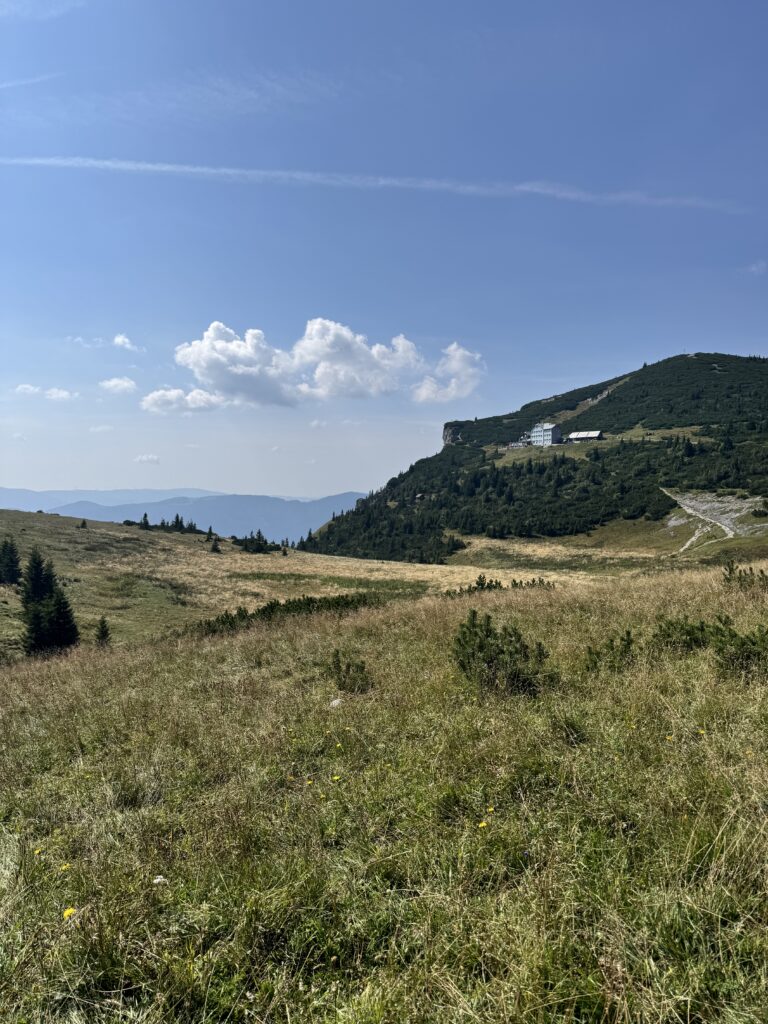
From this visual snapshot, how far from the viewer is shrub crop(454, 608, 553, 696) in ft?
21.8

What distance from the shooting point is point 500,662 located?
702 centimetres

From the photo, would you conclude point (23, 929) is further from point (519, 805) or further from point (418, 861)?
point (519, 805)

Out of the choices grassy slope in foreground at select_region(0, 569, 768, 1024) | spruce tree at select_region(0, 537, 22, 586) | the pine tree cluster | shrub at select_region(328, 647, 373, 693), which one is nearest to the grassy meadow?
grassy slope in foreground at select_region(0, 569, 768, 1024)

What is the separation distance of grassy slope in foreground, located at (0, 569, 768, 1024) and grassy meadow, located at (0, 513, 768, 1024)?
0.02 m

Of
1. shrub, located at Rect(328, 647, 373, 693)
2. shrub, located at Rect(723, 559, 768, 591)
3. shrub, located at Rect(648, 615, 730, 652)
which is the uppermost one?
shrub, located at Rect(723, 559, 768, 591)

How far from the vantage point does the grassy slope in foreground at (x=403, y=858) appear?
2.27 m

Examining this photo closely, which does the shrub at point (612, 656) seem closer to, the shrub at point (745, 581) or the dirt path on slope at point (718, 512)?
the shrub at point (745, 581)

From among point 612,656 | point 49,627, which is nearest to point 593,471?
point 49,627

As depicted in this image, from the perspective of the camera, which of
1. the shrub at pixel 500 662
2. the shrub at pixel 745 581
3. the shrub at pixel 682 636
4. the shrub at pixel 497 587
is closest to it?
the shrub at pixel 500 662

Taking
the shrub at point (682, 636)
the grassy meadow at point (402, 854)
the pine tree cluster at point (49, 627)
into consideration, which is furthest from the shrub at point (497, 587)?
the pine tree cluster at point (49, 627)

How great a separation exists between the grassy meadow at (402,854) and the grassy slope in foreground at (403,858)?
0.02 metres

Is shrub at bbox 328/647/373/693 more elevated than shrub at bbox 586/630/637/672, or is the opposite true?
shrub at bbox 586/630/637/672

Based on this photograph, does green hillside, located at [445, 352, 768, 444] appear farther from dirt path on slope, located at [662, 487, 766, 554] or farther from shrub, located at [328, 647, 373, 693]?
shrub, located at [328, 647, 373, 693]

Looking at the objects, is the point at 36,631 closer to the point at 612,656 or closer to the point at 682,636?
the point at 612,656
